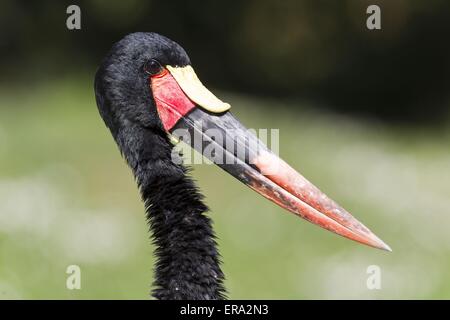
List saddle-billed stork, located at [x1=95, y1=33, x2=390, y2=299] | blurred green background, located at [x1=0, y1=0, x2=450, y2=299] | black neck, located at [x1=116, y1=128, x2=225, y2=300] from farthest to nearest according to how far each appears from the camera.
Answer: blurred green background, located at [x1=0, y1=0, x2=450, y2=299]
saddle-billed stork, located at [x1=95, y1=33, x2=390, y2=299]
black neck, located at [x1=116, y1=128, x2=225, y2=300]

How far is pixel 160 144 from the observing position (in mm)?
4059

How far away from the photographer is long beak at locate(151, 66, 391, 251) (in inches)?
159

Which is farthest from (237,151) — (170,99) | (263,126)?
(263,126)

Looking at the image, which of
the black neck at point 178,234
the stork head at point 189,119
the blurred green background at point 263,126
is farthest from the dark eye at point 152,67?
the blurred green background at point 263,126

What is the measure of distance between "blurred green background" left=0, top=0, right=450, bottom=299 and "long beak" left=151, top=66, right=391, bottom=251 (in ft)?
Answer: 11.1

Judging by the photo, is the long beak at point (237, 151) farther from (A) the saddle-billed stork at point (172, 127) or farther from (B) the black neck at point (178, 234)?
(B) the black neck at point (178, 234)

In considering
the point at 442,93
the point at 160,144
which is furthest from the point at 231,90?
the point at 160,144

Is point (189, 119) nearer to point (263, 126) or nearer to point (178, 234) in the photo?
point (178, 234)

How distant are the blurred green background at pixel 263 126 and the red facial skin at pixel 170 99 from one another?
134 inches

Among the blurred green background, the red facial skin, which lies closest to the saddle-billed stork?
the red facial skin

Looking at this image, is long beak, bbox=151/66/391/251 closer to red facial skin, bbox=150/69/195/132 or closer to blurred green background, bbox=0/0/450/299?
red facial skin, bbox=150/69/195/132

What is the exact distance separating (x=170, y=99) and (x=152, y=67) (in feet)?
0.48

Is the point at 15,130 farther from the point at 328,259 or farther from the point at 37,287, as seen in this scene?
the point at 328,259

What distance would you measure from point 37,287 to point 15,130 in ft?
9.10
